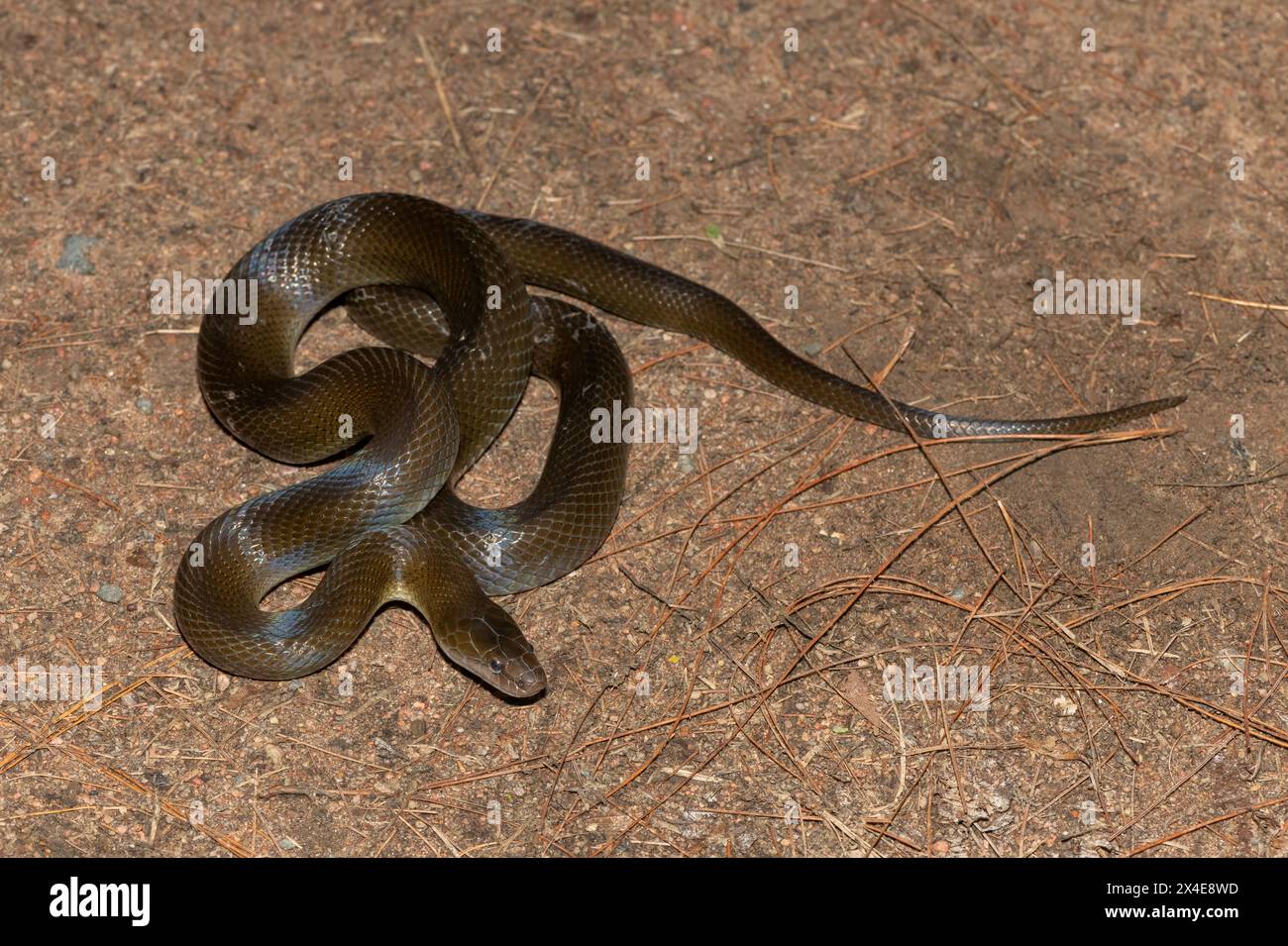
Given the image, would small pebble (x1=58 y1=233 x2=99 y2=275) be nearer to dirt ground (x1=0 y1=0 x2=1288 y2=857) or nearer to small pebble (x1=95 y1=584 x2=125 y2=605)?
dirt ground (x1=0 y1=0 x2=1288 y2=857)

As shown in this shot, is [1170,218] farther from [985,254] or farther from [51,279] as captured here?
[51,279]

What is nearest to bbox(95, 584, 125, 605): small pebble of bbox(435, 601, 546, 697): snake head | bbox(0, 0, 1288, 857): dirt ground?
bbox(0, 0, 1288, 857): dirt ground

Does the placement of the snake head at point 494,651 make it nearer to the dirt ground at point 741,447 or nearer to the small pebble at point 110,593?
the dirt ground at point 741,447

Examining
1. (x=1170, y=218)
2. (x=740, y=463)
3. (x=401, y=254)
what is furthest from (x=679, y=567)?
(x=1170, y=218)

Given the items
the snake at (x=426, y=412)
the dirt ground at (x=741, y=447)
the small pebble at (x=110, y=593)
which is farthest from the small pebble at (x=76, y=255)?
the small pebble at (x=110, y=593)

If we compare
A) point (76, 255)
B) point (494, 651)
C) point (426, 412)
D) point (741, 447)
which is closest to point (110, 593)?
point (426, 412)

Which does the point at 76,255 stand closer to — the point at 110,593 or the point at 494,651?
the point at 110,593

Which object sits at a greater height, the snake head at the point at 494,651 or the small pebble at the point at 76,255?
the small pebble at the point at 76,255
